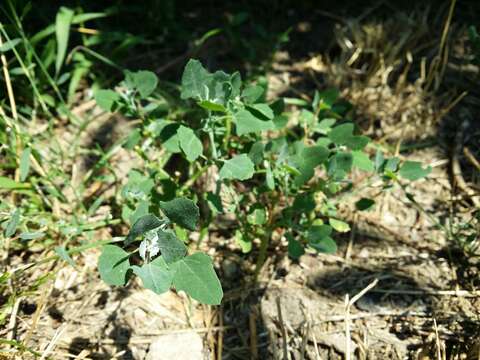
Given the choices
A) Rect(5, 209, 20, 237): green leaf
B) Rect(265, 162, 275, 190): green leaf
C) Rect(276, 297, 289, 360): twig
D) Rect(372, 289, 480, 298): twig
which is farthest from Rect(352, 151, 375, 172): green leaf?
Rect(5, 209, 20, 237): green leaf

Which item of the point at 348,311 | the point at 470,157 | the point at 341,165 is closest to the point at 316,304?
the point at 348,311

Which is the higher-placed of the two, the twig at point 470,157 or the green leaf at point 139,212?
the green leaf at point 139,212

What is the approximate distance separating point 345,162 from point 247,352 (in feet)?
2.51

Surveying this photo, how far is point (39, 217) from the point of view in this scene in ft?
6.25

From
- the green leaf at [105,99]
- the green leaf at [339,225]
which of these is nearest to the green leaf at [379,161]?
the green leaf at [339,225]

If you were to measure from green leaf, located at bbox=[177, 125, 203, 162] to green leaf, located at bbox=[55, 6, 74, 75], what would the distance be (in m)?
0.96

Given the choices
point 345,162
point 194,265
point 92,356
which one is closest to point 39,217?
point 92,356

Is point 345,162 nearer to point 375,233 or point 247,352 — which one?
point 375,233

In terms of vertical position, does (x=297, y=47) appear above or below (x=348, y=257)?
above

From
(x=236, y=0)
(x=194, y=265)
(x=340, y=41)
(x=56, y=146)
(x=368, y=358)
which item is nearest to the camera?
(x=194, y=265)

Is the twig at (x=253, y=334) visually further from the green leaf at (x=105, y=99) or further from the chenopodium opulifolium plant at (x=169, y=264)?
the green leaf at (x=105, y=99)

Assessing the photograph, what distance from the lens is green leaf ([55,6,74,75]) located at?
7.14 feet

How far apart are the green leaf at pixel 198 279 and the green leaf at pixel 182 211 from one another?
0.34ft

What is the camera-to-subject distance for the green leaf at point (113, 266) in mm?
1314
